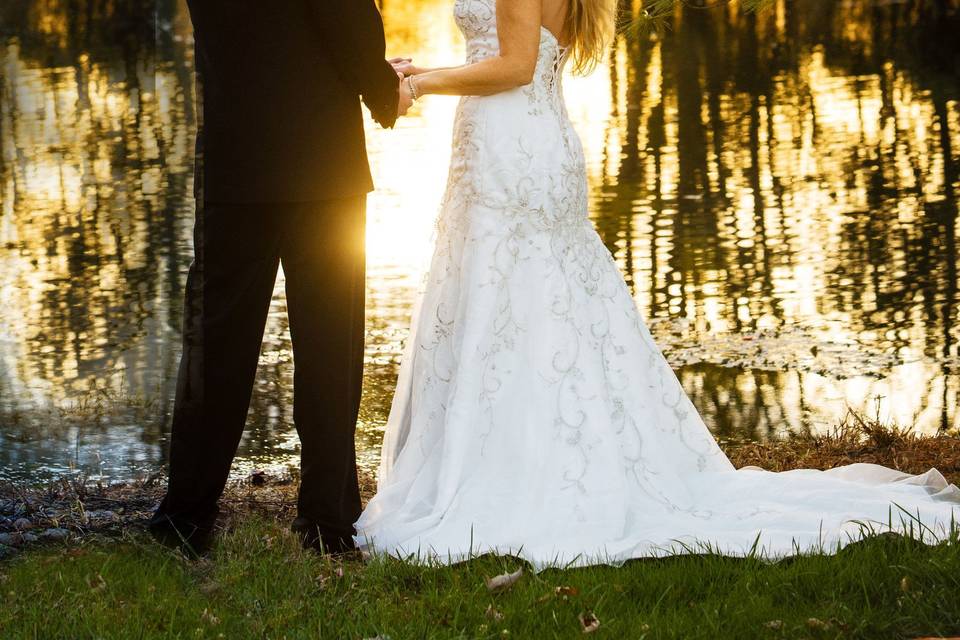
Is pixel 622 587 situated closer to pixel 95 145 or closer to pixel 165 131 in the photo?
pixel 165 131

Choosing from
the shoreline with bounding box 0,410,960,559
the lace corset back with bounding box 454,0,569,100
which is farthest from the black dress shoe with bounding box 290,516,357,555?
the lace corset back with bounding box 454,0,569,100

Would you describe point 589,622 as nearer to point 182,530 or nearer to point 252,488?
point 182,530

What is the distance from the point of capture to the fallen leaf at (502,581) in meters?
3.52

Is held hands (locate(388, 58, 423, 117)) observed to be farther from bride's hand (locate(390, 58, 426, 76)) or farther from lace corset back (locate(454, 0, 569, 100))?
lace corset back (locate(454, 0, 569, 100))

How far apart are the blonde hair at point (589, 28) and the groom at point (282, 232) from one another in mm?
848

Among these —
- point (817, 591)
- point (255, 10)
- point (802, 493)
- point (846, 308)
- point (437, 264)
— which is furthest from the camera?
point (846, 308)

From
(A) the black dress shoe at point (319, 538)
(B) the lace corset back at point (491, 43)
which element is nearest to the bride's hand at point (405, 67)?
(B) the lace corset back at point (491, 43)

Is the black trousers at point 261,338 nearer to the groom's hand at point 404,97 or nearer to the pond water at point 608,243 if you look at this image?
the groom's hand at point 404,97

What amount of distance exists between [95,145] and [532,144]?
2.67 m

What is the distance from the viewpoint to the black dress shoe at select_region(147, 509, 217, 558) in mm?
3922

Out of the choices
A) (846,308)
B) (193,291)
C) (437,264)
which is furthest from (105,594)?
(846,308)

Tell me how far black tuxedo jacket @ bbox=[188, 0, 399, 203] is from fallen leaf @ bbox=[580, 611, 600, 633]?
1393 millimetres

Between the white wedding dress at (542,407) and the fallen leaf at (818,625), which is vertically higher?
the white wedding dress at (542,407)

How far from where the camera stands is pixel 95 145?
621 cm
